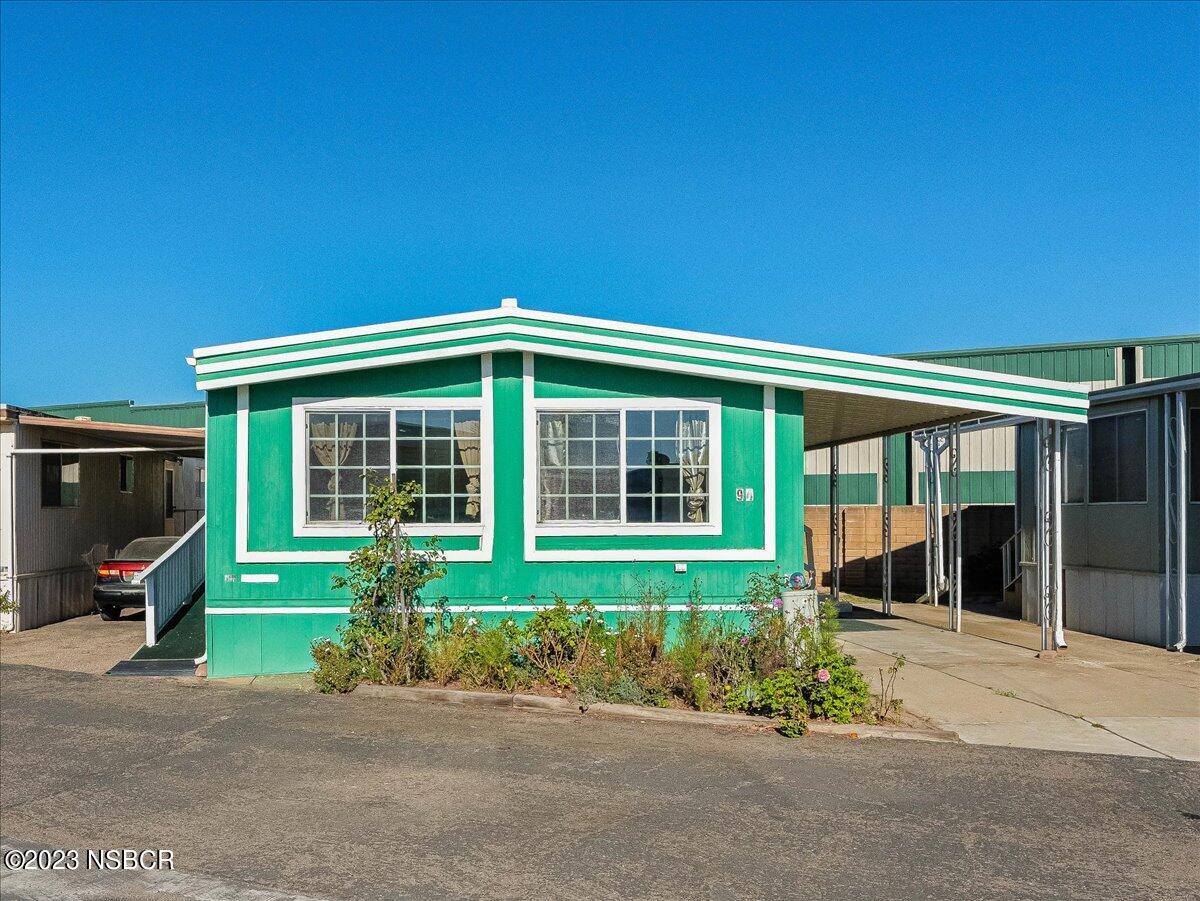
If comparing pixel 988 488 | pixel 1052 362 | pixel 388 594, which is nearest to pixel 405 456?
pixel 388 594

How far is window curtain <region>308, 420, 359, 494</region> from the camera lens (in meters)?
10.8

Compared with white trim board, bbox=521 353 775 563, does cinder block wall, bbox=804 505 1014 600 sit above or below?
below

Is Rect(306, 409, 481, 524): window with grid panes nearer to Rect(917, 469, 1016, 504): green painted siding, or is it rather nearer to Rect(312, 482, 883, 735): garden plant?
Rect(312, 482, 883, 735): garden plant

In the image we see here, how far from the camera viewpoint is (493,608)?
1065 centimetres

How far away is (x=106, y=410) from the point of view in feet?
127

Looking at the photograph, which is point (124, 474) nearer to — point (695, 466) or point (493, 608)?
point (493, 608)

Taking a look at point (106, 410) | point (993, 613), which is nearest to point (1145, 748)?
point (993, 613)

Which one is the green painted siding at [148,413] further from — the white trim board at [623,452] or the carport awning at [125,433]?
the white trim board at [623,452]

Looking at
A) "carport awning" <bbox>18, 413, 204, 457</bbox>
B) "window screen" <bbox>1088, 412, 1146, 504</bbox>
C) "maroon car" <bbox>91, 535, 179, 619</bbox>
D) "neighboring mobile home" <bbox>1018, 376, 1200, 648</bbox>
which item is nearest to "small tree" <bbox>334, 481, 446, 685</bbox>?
A: "carport awning" <bbox>18, 413, 204, 457</bbox>

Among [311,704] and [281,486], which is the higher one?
[281,486]

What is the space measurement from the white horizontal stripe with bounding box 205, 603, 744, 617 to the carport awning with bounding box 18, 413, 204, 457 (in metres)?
5.67

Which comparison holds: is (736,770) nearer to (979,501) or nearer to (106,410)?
(979,501)

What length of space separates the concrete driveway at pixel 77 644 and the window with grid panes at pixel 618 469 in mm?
5462

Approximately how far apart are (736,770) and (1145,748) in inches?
129
